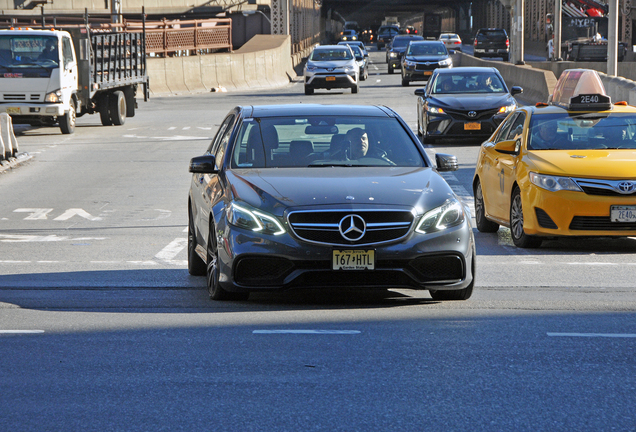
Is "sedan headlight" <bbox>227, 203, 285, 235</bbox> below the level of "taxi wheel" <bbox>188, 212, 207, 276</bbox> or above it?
above

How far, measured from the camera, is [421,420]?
492 cm

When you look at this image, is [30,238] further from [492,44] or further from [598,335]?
[492,44]

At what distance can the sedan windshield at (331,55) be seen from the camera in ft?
142

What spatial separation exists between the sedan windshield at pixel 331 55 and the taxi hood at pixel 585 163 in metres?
32.4

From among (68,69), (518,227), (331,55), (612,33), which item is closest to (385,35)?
(331,55)

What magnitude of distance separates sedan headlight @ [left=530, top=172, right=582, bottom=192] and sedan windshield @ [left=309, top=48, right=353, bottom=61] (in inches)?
1291

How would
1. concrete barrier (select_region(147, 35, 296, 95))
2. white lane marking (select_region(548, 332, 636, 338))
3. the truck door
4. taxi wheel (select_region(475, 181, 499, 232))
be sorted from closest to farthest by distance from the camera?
1. white lane marking (select_region(548, 332, 636, 338))
2. taxi wheel (select_region(475, 181, 499, 232))
3. the truck door
4. concrete barrier (select_region(147, 35, 296, 95))

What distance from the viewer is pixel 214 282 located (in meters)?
8.03

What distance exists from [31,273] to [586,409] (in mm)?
6132

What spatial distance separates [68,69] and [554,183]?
1752cm

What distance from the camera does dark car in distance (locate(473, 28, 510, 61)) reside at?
75438 millimetres

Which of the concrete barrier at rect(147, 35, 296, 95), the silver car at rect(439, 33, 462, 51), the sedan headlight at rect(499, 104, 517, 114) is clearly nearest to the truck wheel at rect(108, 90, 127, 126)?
the sedan headlight at rect(499, 104, 517, 114)

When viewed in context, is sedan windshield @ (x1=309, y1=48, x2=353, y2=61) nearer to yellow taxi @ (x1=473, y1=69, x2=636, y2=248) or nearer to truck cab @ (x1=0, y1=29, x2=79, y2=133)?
truck cab @ (x1=0, y1=29, x2=79, y2=133)

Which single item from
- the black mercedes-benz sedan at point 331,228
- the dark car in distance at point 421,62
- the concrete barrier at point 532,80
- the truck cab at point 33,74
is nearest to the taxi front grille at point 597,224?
the black mercedes-benz sedan at point 331,228
